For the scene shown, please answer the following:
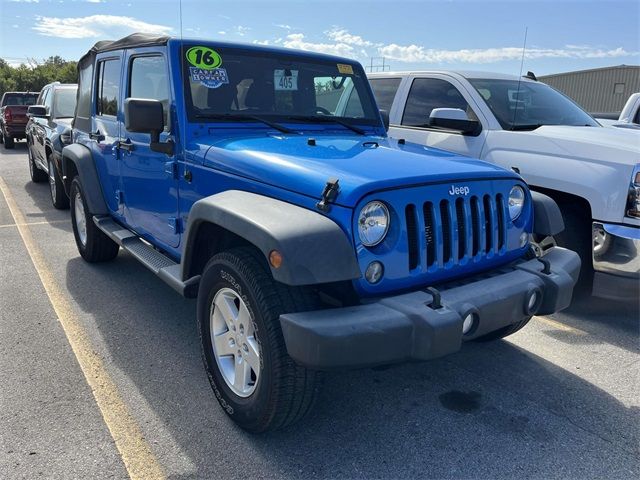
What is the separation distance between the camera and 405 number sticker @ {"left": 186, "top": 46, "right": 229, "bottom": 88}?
3.47 m

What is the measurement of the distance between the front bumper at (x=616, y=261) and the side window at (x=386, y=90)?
279 centimetres

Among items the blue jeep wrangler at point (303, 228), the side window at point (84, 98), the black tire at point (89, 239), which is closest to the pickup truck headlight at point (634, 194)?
the blue jeep wrangler at point (303, 228)

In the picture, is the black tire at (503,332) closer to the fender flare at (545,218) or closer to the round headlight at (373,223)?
the fender flare at (545,218)

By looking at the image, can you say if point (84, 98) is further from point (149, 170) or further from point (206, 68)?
point (206, 68)

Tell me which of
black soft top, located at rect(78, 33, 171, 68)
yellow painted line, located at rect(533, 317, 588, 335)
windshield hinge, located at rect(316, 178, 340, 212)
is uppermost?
black soft top, located at rect(78, 33, 171, 68)

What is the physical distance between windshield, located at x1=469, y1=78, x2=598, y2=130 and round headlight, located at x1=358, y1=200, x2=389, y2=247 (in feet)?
10.0

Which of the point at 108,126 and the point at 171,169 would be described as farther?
the point at 108,126

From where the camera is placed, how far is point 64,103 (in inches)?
351

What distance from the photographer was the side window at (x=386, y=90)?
6016 mm

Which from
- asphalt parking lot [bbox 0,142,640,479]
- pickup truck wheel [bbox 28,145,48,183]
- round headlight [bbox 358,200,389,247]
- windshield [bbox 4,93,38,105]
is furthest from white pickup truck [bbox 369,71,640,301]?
windshield [bbox 4,93,38,105]

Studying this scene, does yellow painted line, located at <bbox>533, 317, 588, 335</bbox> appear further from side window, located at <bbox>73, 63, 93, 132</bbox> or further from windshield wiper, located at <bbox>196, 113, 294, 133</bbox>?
side window, located at <bbox>73, 63, 93, 132</bbox>

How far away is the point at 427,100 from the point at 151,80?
3024 mm

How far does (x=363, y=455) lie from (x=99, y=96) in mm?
4111

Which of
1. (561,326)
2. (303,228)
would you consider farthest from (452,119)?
→ (303,228)
